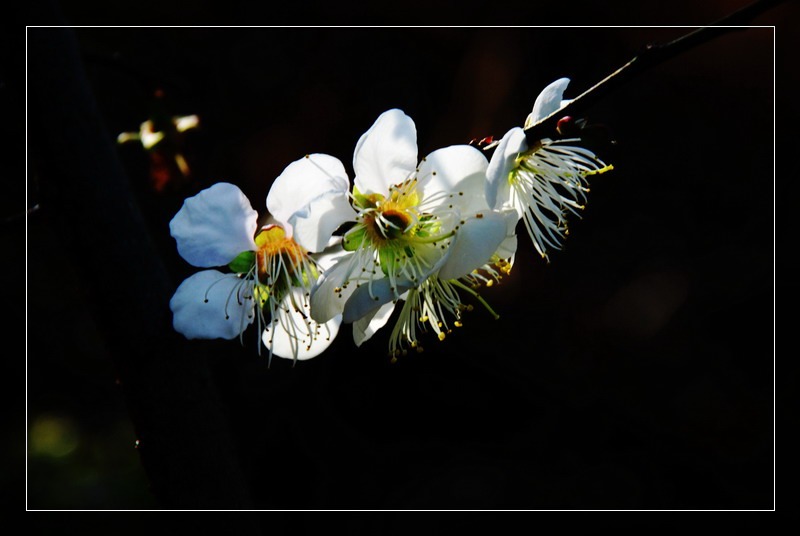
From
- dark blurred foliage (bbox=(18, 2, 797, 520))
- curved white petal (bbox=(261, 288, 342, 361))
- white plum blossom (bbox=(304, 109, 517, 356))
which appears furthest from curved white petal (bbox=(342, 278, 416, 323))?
dark blurred foliage (bbox=(18, 2, 797, 520))

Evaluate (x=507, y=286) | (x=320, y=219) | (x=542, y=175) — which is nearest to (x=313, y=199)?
(x=320, y=219)

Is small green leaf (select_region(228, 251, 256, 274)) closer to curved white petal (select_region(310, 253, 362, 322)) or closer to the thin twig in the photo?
curved white petal (select_region(310, 253, 362, 322))

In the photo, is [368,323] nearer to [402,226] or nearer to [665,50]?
[402,226]

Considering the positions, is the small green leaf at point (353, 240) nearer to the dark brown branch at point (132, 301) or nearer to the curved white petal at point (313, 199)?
the curved white petal at point (313, 199)

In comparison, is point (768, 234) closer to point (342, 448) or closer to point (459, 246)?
point (342, 448)

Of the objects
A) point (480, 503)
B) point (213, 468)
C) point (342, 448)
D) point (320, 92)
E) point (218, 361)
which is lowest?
point (480, 503)

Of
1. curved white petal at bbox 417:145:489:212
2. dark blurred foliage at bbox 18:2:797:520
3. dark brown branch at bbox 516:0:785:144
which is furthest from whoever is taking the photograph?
dark blurred foliage at bbox 18:2:797:520

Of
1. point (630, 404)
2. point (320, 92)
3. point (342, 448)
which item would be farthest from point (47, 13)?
point (630, 404)
